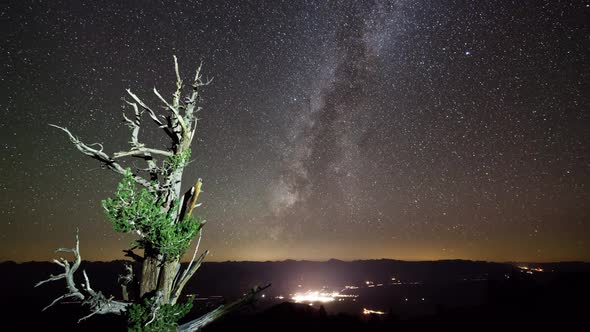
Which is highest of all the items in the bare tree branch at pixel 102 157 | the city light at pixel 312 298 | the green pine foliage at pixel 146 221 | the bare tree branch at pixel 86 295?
the bare tree branch at pixel 102 157

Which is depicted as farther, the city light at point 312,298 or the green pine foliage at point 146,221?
the city light at point 312,298

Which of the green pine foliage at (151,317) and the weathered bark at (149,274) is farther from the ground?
the weathered bark at (149,274)

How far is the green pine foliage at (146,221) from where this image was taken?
578 centimetres

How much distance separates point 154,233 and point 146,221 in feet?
0.97

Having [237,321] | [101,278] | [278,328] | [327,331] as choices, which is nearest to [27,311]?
[237,321]

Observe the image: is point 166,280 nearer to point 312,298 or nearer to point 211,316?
point 211,316

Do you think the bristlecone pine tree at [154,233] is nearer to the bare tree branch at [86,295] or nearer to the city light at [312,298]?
the bare tree branch at [86,295]

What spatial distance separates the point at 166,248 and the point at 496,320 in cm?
5185

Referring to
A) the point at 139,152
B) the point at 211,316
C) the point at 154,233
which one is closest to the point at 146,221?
the point at 154,233

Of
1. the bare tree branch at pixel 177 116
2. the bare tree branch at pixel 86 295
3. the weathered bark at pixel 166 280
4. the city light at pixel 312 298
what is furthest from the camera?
the city light at pixel 312 298

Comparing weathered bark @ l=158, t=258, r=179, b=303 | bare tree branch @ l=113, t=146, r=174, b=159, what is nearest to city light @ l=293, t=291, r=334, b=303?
weathered bark @ l=158, t=258, r=179, b=303

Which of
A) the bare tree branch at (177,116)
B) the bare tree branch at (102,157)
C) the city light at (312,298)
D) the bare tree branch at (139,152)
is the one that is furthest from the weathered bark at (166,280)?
the city light at (312,298)

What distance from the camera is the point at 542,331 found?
36812 millimetres

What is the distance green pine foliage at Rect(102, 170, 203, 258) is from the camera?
5781mm
